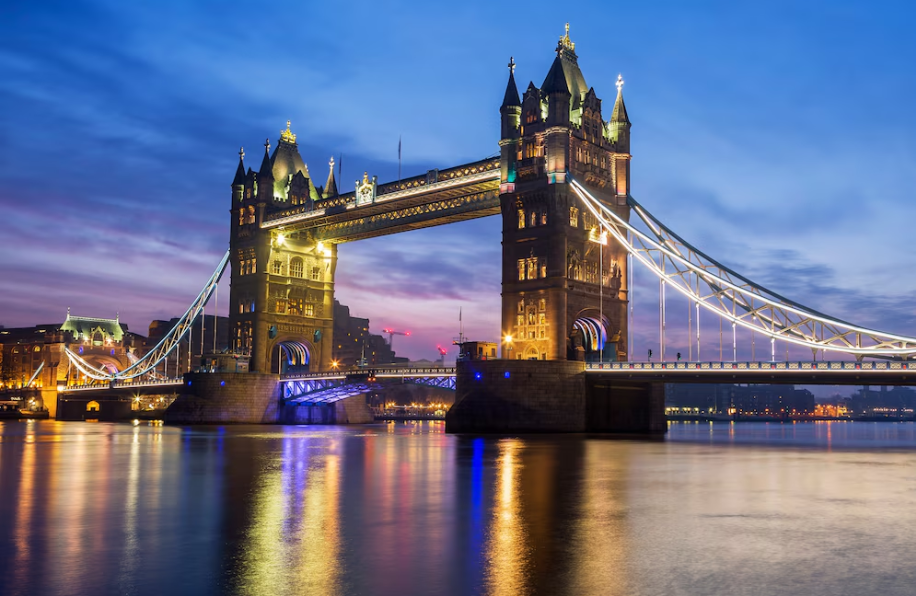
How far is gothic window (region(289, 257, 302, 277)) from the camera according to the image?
10819cm

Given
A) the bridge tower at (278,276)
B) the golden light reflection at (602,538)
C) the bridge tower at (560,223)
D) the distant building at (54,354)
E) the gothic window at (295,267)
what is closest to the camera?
the golden light reflection at (602,538)

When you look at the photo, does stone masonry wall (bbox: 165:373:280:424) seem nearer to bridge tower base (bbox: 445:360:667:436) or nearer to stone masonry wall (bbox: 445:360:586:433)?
bridge tower base (bbox: 445:360:667:436)

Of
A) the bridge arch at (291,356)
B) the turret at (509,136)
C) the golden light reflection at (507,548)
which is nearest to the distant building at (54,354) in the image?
the bridge arch at (291,356)

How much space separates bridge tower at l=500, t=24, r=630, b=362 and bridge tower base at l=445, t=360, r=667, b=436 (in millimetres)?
3937

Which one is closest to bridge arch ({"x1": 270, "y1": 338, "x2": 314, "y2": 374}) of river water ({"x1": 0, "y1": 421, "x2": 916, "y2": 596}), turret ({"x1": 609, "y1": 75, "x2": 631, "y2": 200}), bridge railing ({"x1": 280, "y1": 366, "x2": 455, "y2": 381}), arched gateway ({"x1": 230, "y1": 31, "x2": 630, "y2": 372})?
bridge railing ({"x1": 280, "y1": 366, "x2": 455, "y2": 381})

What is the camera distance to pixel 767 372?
64.6m

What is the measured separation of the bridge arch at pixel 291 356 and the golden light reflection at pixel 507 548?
275 ft

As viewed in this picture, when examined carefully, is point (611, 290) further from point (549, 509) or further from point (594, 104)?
point (549, 509)

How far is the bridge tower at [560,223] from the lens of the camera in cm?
7600

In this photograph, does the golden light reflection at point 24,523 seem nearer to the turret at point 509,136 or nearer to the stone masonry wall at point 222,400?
the turret at point 509,136

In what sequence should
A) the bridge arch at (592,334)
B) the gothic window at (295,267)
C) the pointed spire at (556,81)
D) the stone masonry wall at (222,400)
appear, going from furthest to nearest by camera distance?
1. the gothic window at (295,267)
2. the stone masonry wall at (222,400)
3. the bridge arch at (592,334)
4. the pointed spire at (556,81)

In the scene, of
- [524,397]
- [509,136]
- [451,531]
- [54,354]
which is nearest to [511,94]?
[509,136]

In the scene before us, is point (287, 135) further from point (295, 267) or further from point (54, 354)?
point (54, 354)

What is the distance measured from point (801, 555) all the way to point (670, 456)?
101 ft
